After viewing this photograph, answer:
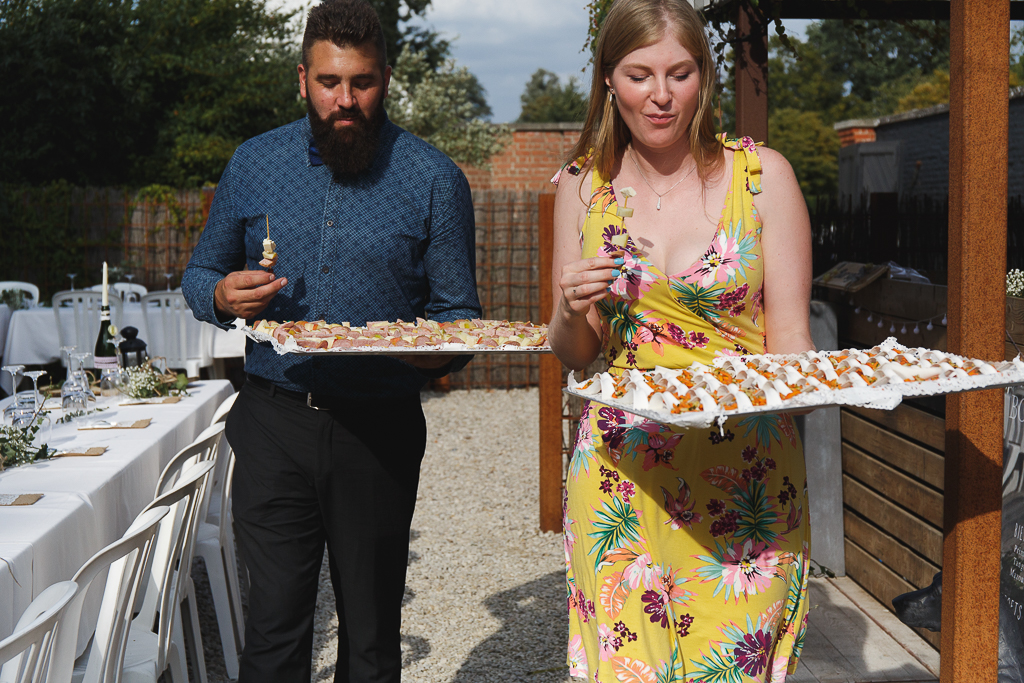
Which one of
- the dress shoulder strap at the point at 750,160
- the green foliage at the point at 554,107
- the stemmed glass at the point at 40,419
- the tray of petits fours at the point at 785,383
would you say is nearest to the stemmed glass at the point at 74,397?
the stemmed glass at the point at 40,419

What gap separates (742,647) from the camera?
1.73 meters

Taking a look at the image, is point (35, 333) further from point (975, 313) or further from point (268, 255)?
point (975, 313)

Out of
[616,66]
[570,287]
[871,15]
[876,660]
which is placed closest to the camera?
[570,287]

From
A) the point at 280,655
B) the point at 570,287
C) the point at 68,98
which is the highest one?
the point at 68,98

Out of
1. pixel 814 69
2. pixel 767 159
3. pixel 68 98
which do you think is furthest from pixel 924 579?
pixel 814 69

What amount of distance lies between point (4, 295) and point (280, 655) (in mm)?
6905

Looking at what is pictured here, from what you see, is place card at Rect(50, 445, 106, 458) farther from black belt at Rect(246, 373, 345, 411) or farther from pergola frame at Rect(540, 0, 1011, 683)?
pergola frame at Rect(540, 0, 1011, 683)

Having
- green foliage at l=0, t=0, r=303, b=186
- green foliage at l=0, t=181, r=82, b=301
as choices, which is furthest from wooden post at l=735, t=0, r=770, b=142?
green foliage at l=0, t=0, r=303, b=186

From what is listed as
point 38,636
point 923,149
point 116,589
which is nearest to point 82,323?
point 116,589

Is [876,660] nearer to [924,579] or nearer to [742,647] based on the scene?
[924,579]

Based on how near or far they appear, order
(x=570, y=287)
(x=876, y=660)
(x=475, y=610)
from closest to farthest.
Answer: (x=570, y=287), (x=876, y=660), (x=475, y=610)

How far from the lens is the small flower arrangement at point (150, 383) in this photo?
441 cm

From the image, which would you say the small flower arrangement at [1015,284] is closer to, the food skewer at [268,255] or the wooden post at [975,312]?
the wooden post at [975,312]

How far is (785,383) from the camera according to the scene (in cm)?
152
